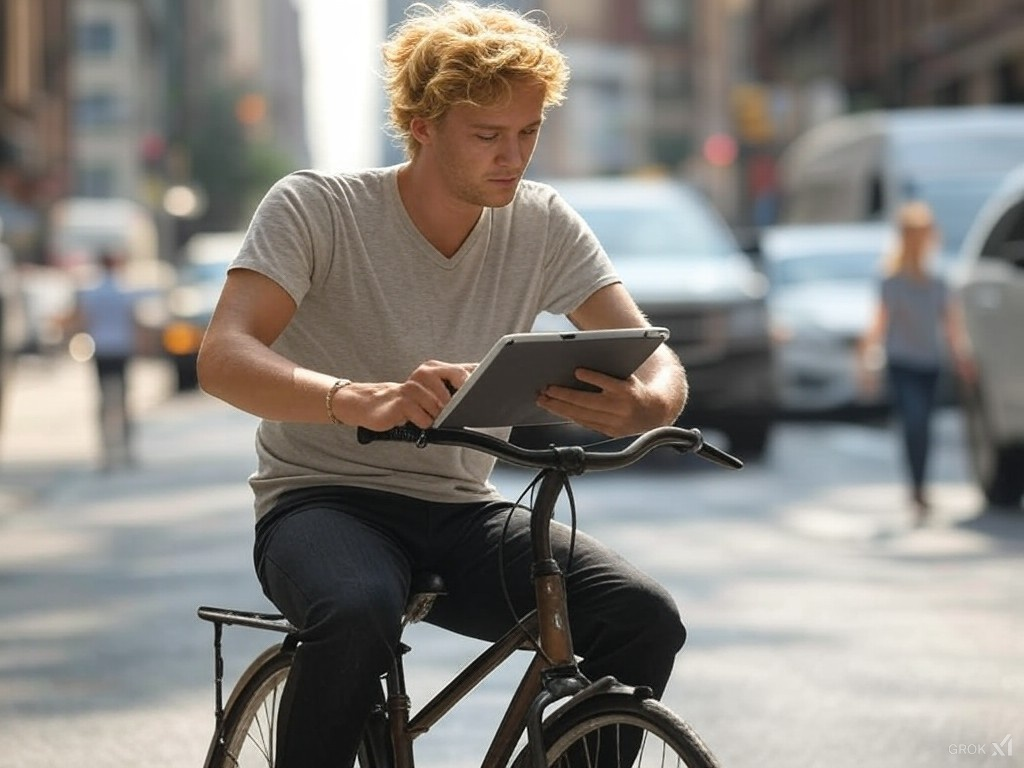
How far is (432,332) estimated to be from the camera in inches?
161

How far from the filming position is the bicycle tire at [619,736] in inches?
137

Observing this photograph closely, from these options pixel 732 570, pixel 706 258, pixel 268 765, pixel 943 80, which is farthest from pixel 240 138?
pixel 268 765

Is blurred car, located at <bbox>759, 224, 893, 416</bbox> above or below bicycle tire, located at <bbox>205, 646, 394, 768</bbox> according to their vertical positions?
below

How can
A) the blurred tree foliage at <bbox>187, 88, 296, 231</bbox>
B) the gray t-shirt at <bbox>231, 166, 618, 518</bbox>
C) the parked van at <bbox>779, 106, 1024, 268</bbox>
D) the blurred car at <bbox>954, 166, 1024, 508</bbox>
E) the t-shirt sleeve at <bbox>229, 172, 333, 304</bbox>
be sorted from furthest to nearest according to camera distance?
the blurred tree foliage at <bbox>187, 88, 296, 231</bbox>, the parked van at <bbox>779, 106, 1024, 268</bbox>, the blurred car at <bbox>954, 166, 1024, 508</bbox>, the gray t-shirt at <bbox>231, 166, 618, 518</bbox>, the t-shirt sleeve at <bbox>229, 172, 333, 304</bbox>

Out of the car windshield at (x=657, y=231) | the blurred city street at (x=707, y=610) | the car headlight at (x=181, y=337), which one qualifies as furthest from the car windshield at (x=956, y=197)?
the car headlight at (x=181, y=337)

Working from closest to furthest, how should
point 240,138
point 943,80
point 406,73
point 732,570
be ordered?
point 406,73
point 732,570
point 943,80
point 240,138

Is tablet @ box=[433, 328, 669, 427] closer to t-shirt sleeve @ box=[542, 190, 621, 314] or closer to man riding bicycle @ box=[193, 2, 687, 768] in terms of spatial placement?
man riding bicycle @ box=[193, 2, 687, 768]

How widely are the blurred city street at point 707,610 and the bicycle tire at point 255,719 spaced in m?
1.85

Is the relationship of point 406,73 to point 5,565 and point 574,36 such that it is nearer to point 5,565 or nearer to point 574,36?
point 5,565

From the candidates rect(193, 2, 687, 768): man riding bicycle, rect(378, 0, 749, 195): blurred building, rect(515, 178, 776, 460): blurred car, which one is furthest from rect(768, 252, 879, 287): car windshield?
rect(378, 0, 749, 195): blurred building

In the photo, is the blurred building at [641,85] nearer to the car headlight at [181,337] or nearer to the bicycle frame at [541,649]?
the car headlight at [181,337]

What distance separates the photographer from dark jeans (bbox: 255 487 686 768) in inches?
149

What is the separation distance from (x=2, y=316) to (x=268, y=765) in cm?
1808

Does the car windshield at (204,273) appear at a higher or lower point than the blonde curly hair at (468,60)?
lower
